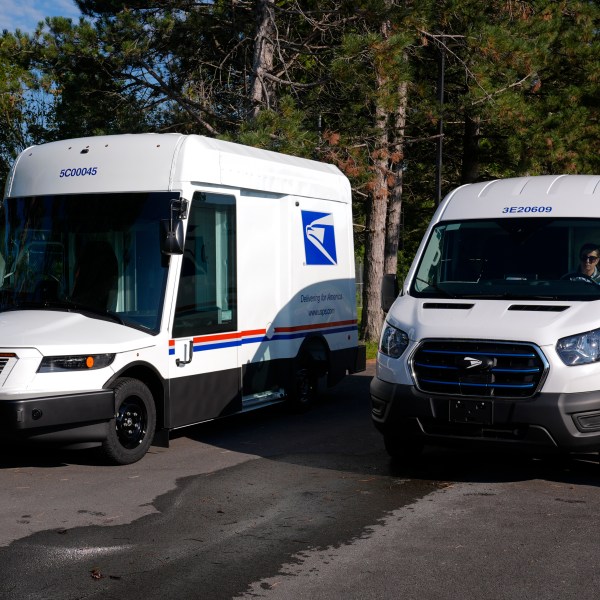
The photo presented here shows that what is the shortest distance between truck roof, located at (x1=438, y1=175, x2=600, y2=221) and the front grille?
67.5 inches

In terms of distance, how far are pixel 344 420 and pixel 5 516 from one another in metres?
5.27

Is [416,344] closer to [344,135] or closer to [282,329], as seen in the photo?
[282,329]

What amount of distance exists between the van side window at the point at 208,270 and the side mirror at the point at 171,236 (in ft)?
1.22

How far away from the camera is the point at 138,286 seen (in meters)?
9.55

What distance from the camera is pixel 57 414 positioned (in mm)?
8508

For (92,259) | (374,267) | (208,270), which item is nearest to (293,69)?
(374,267)

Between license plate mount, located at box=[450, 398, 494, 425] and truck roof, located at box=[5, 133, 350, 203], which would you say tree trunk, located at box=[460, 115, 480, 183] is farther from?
license plate mount, located at box=[450, 398, 494, 425]

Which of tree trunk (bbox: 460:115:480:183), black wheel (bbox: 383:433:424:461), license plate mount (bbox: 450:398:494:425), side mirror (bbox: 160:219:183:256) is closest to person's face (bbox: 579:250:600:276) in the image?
license plate mount (bbox: 450:398:494:425)

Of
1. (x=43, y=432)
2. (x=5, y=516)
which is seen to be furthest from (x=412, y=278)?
(x=5, y=516)

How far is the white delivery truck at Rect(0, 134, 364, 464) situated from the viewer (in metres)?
8.70

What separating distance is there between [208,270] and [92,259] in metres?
1.18

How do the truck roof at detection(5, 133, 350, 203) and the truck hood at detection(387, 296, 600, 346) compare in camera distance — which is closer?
the truck hood at detection(387, 296, 600, 346)

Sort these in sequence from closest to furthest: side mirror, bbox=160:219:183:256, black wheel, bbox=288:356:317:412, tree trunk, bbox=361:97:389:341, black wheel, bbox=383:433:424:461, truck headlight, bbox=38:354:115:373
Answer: truck headlight, bbox=38:354:115:373, black wheel, bbox=383:433:424:461, side mirror, bbox=160:219:183:256, black wheel, bbox=288:356:317:412, tree trunk, bbox=361:97:389:341

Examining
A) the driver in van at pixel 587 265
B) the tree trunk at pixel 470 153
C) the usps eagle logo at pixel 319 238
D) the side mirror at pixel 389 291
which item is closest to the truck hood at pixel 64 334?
the side mirror at pixel 389 291
